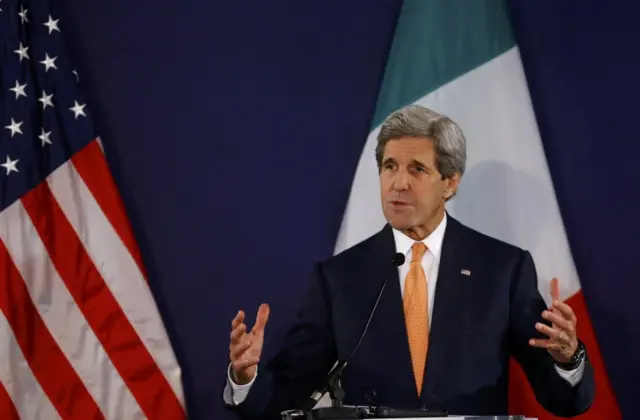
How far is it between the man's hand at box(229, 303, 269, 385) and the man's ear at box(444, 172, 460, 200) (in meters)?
0.74


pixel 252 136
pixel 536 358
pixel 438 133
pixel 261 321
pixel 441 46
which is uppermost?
pixel 441 46

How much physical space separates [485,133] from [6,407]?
1764 millimetres

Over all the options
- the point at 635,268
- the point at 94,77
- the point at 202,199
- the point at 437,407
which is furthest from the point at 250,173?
the point at 635,268

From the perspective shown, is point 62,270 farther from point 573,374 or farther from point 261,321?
point 573,374

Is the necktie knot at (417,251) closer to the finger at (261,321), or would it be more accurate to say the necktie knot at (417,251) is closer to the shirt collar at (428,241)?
the shirt collar at (428,241)

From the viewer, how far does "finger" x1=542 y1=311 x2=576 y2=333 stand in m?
2.07

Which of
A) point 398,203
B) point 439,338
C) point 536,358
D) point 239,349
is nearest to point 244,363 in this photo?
point 239,349

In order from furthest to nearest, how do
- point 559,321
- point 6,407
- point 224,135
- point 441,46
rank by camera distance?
1. point 224,135
2. point 441,46
3. point 6,407
4. point 559,321

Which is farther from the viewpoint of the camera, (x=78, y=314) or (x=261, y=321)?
(x=78, y=314)

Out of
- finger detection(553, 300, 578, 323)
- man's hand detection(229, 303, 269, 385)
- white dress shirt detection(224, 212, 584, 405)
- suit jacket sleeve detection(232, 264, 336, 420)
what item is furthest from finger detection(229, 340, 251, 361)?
finger detection(553, 300, 578, 323)

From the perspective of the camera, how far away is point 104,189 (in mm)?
2996

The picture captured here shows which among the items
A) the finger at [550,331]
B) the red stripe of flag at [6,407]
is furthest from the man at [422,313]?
the red stripe of flag at [6,407]

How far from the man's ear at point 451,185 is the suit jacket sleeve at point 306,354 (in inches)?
17.6

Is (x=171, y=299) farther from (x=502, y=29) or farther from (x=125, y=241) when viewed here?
(x=502, y=29)
